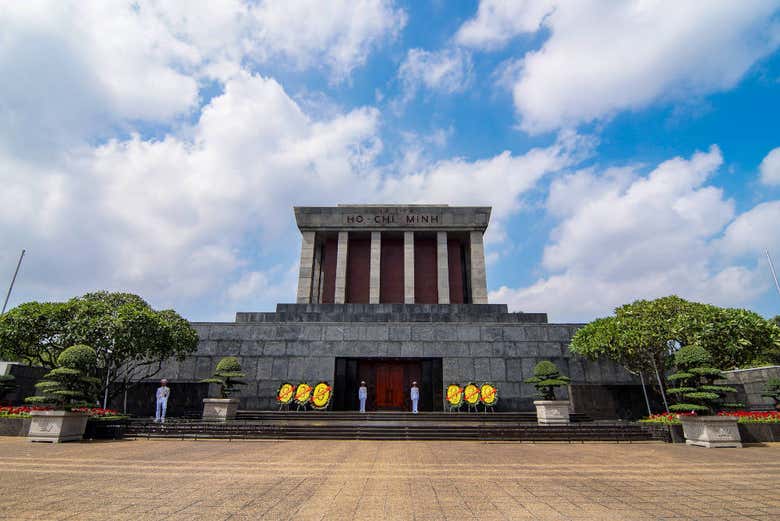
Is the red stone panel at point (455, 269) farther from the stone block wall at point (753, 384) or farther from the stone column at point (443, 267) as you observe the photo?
the stone block wall at point (753, 384)

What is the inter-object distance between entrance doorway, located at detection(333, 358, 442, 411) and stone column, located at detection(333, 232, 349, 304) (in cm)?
1008

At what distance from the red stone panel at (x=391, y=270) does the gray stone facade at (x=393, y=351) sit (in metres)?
10.4

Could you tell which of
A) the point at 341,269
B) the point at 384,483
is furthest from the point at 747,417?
the point at 341,269

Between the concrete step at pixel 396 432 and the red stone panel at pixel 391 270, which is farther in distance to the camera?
the red stone panel at pixel 391 270

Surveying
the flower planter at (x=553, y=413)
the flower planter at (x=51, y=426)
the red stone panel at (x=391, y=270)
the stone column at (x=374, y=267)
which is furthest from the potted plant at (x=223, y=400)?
the red stone panel at (x=391, y=270)

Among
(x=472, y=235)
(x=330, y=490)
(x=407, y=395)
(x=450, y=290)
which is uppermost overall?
(x=472, y=235)

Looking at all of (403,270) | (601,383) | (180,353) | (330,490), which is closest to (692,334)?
(601,383)

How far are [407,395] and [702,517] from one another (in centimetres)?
1729

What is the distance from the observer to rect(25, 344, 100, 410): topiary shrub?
12.6 m

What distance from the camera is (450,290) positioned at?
32938 mm

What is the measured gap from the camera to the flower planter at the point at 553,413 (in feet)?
54.3

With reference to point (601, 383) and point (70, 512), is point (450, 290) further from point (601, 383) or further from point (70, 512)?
point (70, 512)

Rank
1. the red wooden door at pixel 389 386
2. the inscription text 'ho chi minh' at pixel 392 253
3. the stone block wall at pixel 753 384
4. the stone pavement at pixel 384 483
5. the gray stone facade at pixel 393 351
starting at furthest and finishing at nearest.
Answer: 1. the inscription text 'ho chi minh' at pixel 392 253
2. the red wooden door at pixel 389 386
3. the gray stone facade at pixel 393 351
4. the stone block wall at pixel 753 384
5. the stone pavement at pixel 384 483

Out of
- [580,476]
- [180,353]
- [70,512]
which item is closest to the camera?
[70,512]
